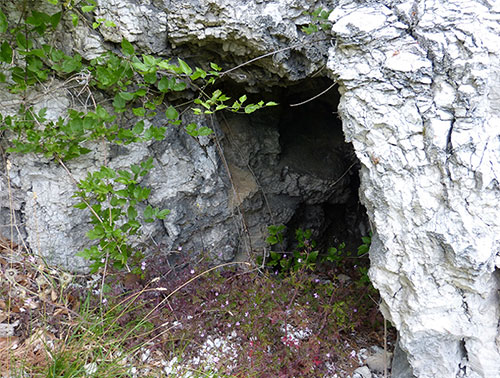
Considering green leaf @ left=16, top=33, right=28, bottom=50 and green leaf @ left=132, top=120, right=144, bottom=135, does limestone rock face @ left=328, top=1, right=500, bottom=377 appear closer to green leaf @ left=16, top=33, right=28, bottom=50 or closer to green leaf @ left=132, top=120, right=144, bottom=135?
green leaf @ left=132, top=120, right=144, bottom=135

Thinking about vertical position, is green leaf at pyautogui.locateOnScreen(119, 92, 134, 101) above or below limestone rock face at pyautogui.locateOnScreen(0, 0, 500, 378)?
above

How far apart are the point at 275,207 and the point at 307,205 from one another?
0.38 meters

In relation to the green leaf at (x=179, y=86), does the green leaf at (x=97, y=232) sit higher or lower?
lower

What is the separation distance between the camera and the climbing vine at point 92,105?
2307 mm

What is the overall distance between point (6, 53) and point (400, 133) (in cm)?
200

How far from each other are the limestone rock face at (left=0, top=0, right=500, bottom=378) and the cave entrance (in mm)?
623

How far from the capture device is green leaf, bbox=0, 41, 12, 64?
7.50ft

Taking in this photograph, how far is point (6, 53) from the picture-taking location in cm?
230

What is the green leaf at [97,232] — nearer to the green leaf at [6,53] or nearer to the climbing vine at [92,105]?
the climbing vine at [92,105]

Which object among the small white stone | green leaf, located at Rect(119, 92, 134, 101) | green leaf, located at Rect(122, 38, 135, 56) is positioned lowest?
the small white stone

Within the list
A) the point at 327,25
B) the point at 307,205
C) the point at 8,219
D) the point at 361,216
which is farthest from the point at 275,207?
the point at 8,219

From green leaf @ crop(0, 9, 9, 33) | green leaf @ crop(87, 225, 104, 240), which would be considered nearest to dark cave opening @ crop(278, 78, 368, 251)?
green leaf @ crop(87, 225, 104, 240)

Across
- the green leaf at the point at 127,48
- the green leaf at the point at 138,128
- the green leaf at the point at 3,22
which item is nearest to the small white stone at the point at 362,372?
the green leaf at the point at 138,128

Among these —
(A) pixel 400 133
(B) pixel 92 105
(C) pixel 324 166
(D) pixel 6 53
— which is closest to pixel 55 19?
(D) pixel 6 53
